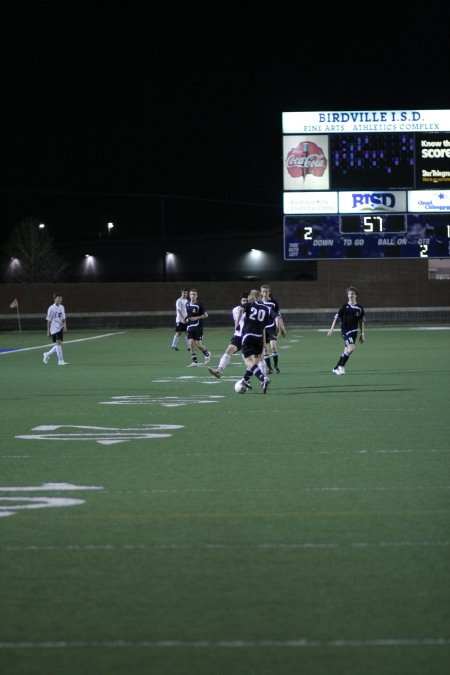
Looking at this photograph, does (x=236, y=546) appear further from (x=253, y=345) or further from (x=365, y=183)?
(x=365, y=183)

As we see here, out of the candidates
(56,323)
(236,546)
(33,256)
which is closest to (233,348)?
(56,323)

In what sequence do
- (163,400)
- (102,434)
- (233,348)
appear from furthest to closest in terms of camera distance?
(233,348)
(163,400)
(102,434)

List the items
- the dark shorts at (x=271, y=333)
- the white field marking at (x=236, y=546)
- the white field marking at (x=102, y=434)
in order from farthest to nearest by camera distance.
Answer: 1. the dark shorts at (x=271, y=333)
2. the white field marking at (x=102, y=434)
3. the white field marking at (x=236, y=546)

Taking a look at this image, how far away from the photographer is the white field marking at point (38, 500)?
8422 millimetres

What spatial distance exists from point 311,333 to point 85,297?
15.4 metres

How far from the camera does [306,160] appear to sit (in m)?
44.8

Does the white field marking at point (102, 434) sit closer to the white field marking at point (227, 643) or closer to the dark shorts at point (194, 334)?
the white field marking at point (227, 643)

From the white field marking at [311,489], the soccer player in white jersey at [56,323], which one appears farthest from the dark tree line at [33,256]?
the white field marking at [311,489]

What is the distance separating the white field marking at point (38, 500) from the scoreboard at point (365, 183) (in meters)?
36.5

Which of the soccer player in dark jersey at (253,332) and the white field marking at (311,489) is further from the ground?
the soccer player in dark jersey at (253,332)

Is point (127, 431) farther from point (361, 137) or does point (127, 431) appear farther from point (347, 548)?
point (361, 137)

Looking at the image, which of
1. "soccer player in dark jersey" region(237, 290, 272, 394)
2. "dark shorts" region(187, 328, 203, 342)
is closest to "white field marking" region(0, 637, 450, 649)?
"soccer player in dark jersey" region(237, 290, 272, 394)

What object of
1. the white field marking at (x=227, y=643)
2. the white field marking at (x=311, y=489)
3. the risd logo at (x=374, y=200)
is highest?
the risd logo at (x=374, y=200)

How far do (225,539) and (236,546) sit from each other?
21 cm
